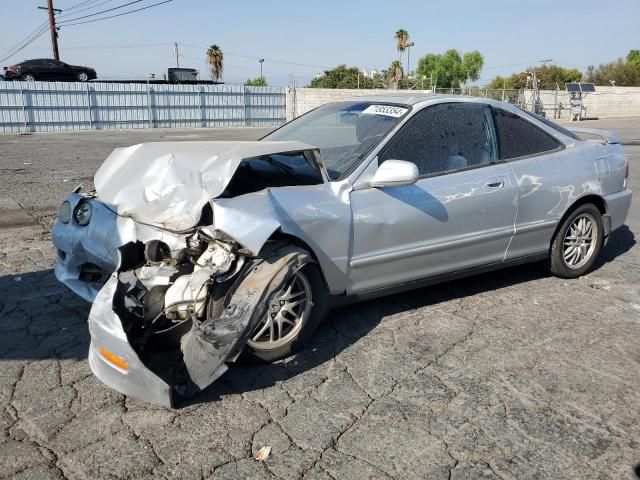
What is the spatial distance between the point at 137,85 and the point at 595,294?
27.1 metres

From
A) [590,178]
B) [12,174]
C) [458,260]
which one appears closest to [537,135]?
[590,178]

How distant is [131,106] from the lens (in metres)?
28.3

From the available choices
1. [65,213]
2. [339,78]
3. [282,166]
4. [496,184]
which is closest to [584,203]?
[496,184]

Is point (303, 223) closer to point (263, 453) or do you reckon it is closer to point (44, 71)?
point (263, 453)

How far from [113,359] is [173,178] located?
1.15m

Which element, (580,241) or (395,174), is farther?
(580,241)

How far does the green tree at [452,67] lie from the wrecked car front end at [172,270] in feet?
279

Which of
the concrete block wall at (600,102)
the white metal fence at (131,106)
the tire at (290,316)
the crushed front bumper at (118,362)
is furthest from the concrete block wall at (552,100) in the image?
the crushed front bumper at (118,362)

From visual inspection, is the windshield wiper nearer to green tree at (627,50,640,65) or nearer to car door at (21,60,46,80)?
car door at (21,60,46,80)

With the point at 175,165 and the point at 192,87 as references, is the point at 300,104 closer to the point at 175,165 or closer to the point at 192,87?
the point at 192,87

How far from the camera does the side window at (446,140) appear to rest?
13.1ft

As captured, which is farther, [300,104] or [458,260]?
[300,104]

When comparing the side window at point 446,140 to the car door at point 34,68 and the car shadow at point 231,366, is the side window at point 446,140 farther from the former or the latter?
the car door at point 34,68

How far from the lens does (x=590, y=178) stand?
15.8 feet
